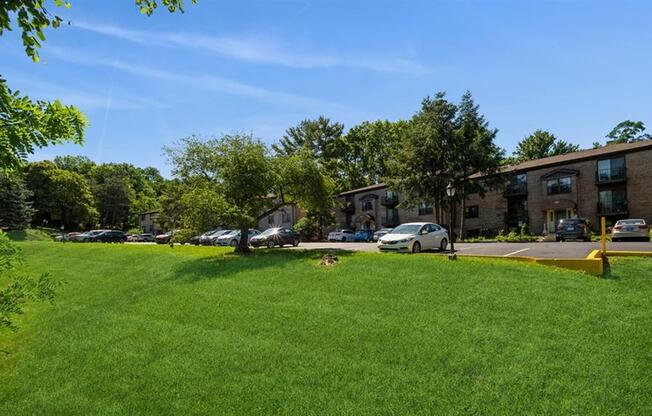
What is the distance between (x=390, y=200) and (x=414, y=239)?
34.7 m

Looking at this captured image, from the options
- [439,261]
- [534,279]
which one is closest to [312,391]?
[534,279]

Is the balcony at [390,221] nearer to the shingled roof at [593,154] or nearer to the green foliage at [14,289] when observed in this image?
the shingled roof at [593,154]

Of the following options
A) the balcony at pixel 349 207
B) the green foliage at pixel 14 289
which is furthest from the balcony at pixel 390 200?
the green foliage at pixel 14 289

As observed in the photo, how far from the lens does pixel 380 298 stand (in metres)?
9.80

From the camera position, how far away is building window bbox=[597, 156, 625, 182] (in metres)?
34.7

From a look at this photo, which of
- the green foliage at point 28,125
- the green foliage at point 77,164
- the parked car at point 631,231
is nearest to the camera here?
the green foliage at point 28,125

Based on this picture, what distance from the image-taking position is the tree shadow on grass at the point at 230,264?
14.3 metres

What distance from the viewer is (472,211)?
147ft

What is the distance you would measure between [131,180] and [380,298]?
106 metres

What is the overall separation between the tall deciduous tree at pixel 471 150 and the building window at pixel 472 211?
18.1 ft

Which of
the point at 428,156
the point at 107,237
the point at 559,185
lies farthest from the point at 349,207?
the point at 107,237

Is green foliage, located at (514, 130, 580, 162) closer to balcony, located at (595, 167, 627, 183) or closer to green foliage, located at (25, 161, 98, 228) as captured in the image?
balcony, located at (595, 167, 627, 183)

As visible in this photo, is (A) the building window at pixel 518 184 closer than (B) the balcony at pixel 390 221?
Yes

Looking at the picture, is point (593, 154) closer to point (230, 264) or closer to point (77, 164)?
point (230, 264)
